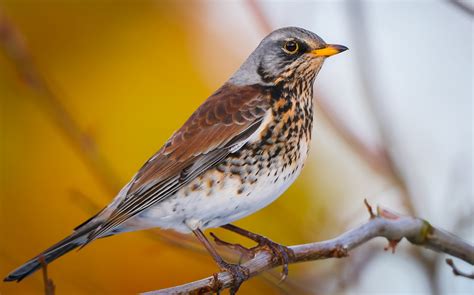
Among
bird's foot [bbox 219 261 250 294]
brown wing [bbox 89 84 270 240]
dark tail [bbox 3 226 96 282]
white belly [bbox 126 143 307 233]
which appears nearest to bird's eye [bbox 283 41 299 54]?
brown wing [bbox 89 84 270 240]

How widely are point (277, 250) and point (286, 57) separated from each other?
74cm

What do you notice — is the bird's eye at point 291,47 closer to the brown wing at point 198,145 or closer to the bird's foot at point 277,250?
the brown wing at point 198,145

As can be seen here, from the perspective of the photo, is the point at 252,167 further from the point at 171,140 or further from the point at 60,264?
the point at 60,264

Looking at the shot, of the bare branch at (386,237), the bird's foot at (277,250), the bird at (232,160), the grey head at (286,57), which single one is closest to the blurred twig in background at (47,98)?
the bird at (232,160)

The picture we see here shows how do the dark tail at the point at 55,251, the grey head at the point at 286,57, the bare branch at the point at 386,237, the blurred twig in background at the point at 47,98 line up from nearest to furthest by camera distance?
the blurred twig in background at the point at 47,98 < the bare branch at the point at 386,237 < the dark tail at the point at 55,251 < the grey head at the point at 286,57

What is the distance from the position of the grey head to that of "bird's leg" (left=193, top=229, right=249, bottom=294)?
2.18ft

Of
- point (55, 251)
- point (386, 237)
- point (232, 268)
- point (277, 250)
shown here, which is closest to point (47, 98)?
point (55, 251)

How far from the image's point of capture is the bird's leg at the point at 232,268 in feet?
7.27

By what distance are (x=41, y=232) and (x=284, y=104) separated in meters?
1.39

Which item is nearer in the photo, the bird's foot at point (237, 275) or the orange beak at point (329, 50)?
the bird's foot at point (237, 275)

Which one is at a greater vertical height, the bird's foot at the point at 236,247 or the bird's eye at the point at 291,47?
the bird's eye at the point at 291,47

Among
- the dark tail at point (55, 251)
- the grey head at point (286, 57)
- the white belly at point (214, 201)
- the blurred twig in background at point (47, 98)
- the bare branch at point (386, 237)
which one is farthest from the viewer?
the grey head at point (286, 57)

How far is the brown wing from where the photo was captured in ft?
7.93

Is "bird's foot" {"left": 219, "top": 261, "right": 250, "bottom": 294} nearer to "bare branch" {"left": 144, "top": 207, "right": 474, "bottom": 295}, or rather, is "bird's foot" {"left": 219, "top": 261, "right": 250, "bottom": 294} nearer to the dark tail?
"bare branch" {"left": 144, "top": 207, "right": 474, "bottom": 295}
